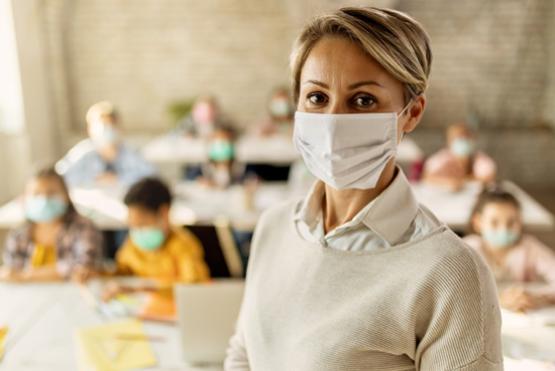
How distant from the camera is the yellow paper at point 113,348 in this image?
5.23 feet

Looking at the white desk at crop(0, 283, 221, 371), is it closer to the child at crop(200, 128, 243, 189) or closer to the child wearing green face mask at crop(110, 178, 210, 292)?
the child wearing green face mask at crop(110, 178, 210, 292)

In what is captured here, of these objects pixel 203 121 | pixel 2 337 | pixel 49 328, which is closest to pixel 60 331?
pixel 49 328

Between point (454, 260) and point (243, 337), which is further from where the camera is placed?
point (243, 337)

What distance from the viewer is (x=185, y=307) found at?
1542mm

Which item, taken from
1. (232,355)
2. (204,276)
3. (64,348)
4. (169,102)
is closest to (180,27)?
(169,102)

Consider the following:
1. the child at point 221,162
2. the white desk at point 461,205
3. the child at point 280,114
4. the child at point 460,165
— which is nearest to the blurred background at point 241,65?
the child at point 280,114

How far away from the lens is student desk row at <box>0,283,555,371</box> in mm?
1369

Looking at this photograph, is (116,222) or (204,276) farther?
(116,222)

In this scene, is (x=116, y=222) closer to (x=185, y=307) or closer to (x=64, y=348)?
(x=64, y=348)

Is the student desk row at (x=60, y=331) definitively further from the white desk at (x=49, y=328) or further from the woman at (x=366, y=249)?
the woman at (x=366, y=249)

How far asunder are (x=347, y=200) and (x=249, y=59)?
4937 mm

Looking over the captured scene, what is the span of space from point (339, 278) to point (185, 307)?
2.37ft

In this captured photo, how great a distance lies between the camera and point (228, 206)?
10.7 ft

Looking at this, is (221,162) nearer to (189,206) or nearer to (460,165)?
(189,206)
